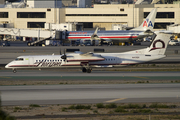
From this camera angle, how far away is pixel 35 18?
429 ft

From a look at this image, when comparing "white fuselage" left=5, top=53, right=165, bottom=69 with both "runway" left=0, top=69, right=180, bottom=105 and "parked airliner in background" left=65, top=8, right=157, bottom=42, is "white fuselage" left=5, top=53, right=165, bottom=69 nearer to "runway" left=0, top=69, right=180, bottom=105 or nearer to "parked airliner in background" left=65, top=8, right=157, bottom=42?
"runway" left=0, top=69, right=180, bottom=105

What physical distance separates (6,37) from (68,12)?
100 ft

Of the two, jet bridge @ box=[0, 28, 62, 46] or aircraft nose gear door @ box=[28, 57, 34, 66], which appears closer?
aircraft nose gear door @ box=[28, 57, 34, 66]

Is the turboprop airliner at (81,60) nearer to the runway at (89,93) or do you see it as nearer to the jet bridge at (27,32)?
the runway at (89,93)

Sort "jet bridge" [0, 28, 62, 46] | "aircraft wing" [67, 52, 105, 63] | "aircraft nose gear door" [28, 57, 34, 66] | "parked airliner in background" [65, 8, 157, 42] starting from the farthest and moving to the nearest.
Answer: "jet bridge" [0, 28, 62, 46] < "parked airliner in background" [65, 8, 157, 42] < "aircraft wing" [67, 52, 105, 63] < "aircraft nose gear door" [28, 57, 34, 66]

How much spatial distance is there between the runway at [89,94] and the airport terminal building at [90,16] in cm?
10267

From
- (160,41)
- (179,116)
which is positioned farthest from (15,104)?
(160,41)

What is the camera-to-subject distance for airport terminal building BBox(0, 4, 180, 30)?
12962 cm

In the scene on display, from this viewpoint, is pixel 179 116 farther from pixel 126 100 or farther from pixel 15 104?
pixel 15 104

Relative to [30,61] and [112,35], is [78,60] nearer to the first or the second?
[30,61]

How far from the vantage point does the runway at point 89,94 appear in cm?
2255

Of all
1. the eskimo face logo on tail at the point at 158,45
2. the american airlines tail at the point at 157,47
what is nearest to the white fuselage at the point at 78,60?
the american airlines tail at the point at 157,47

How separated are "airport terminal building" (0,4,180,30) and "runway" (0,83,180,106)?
103m

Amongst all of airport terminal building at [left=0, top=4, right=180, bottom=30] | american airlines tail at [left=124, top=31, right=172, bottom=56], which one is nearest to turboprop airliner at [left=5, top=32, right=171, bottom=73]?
american airlines tail at [left=124, top=31, right=172, bottom=56]
